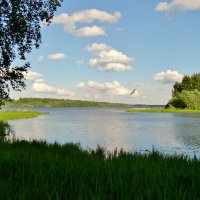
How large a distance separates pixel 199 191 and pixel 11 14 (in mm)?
17188

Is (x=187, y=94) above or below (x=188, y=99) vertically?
above

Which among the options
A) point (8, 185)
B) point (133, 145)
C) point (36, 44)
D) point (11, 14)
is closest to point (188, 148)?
point (133, 145)

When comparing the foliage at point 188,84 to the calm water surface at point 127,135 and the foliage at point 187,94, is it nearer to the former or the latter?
the foliage at point 187,94

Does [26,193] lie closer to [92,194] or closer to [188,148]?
[92,194]

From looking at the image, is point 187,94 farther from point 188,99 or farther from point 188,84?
point 188,84

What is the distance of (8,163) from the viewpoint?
11.0 metres

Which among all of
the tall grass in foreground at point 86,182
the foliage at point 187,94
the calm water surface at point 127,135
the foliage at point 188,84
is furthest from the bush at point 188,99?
the tall grass in foreground at point 86,182

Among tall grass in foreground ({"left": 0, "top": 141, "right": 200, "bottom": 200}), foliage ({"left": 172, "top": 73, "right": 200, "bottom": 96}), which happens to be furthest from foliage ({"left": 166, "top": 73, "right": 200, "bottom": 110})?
tall grass in foreground ({"left": 0, "top": 141, "right": 200, "bottom": 200})

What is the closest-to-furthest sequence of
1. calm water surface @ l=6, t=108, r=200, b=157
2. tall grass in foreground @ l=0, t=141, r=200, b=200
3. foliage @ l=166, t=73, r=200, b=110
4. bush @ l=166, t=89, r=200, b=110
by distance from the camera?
tall grass in foreground @ l=0, t=141, r=200, b=200 < calm water surface @ l=6, t=108, r=200, b=157 < bush @ l=166, t=89, r=200, b=110 < foliage @ l=166, t=73, r=200, b=110

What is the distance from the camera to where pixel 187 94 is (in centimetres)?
14000

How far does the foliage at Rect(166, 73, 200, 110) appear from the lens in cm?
13900

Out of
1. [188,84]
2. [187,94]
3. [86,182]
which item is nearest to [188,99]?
[187,94]

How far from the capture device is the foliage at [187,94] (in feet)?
456

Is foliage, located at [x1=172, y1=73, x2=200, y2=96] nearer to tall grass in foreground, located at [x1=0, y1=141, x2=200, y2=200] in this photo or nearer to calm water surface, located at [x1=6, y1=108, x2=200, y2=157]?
calm water surface, located at [x1=6, y1=108, x2=200, y2=157]
